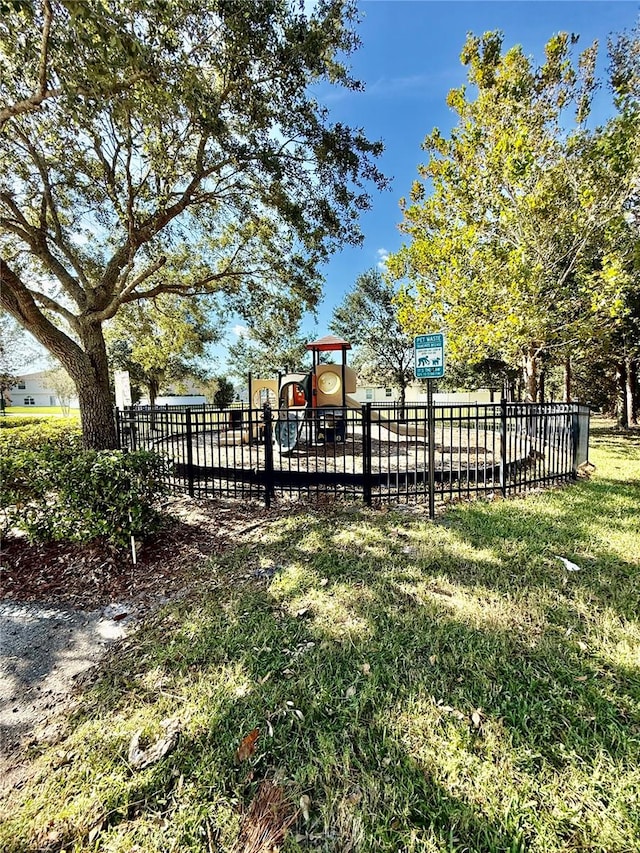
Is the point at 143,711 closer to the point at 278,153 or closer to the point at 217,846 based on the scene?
the point at 217,846

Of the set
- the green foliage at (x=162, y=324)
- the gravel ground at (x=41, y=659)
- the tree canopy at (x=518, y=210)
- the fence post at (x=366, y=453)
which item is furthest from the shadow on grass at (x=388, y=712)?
the green foliage at (x=162, y=324)

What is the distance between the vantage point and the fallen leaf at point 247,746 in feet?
5.78

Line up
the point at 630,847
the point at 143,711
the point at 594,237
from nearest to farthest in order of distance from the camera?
the point at 630,847 → the point at 143,711 → the point at 594,237

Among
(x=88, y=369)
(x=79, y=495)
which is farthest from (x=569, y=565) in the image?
(x=88, y=369)

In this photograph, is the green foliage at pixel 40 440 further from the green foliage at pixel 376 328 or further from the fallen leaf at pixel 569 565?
the green foliage at pixel 376 328

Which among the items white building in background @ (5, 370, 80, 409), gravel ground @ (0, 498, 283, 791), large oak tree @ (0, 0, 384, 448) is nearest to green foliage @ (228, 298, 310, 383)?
large oak tree @ (0, 0, 384, 448)

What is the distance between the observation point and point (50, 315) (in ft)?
32.4

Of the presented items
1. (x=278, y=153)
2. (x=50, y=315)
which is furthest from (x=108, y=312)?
(x=50, y=315)

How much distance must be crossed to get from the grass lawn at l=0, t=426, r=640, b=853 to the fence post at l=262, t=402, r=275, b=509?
206 cm

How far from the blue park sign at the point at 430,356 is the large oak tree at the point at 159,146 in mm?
3593

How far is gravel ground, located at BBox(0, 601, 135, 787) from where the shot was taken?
6.68ft

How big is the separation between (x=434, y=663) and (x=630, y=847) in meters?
1.04

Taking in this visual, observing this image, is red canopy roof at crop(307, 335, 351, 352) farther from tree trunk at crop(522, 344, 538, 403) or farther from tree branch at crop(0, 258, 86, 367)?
tree branch at crop(0, 258, 86, 367)

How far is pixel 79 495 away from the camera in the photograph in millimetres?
3871
